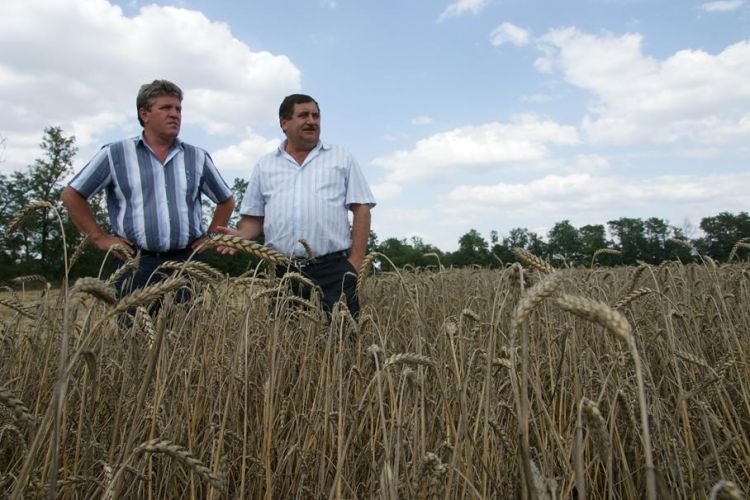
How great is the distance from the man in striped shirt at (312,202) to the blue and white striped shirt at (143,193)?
0.42 metres

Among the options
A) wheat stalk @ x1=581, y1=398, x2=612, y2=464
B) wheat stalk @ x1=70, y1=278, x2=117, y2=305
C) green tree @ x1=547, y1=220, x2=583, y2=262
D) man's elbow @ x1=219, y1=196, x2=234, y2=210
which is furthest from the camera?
green tree @ x1=547, y1=220, x2=583, y2=262

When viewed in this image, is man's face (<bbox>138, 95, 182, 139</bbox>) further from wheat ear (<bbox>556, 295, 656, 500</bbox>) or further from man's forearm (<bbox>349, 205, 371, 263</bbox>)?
wheat ear (<bbox>556, 295, 656, 500</bbox>)

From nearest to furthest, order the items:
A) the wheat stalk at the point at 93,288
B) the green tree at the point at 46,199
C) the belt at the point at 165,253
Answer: the wheat stalk at the point at 93,288 < the belt at the point at 165,253 < the green tree at the point at 46,199

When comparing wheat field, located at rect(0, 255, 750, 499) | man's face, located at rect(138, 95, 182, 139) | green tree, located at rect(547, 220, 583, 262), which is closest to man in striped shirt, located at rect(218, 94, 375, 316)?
man's face, located at rect(138, 95, 182, 139)

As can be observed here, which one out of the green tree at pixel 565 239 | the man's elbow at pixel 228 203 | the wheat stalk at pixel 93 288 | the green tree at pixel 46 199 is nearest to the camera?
the wheat stalk at pixel 93 288

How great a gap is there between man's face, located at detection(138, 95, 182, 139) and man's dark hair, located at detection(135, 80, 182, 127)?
0.03 m

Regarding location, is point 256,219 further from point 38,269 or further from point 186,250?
point 38,269

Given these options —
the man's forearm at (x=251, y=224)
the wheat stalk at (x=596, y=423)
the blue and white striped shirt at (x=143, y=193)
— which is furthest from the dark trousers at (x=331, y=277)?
the wheat stalk at (x=596, y=423)

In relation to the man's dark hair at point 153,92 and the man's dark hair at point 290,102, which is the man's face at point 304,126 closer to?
the man's dark hair at point 290,102

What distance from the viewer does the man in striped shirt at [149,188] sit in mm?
3568

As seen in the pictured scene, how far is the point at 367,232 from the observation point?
12.9 ft

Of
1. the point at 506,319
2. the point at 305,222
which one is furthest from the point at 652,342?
the point at 305,222

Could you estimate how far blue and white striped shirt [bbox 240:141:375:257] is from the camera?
3.71m

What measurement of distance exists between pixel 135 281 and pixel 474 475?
8.59 ft
